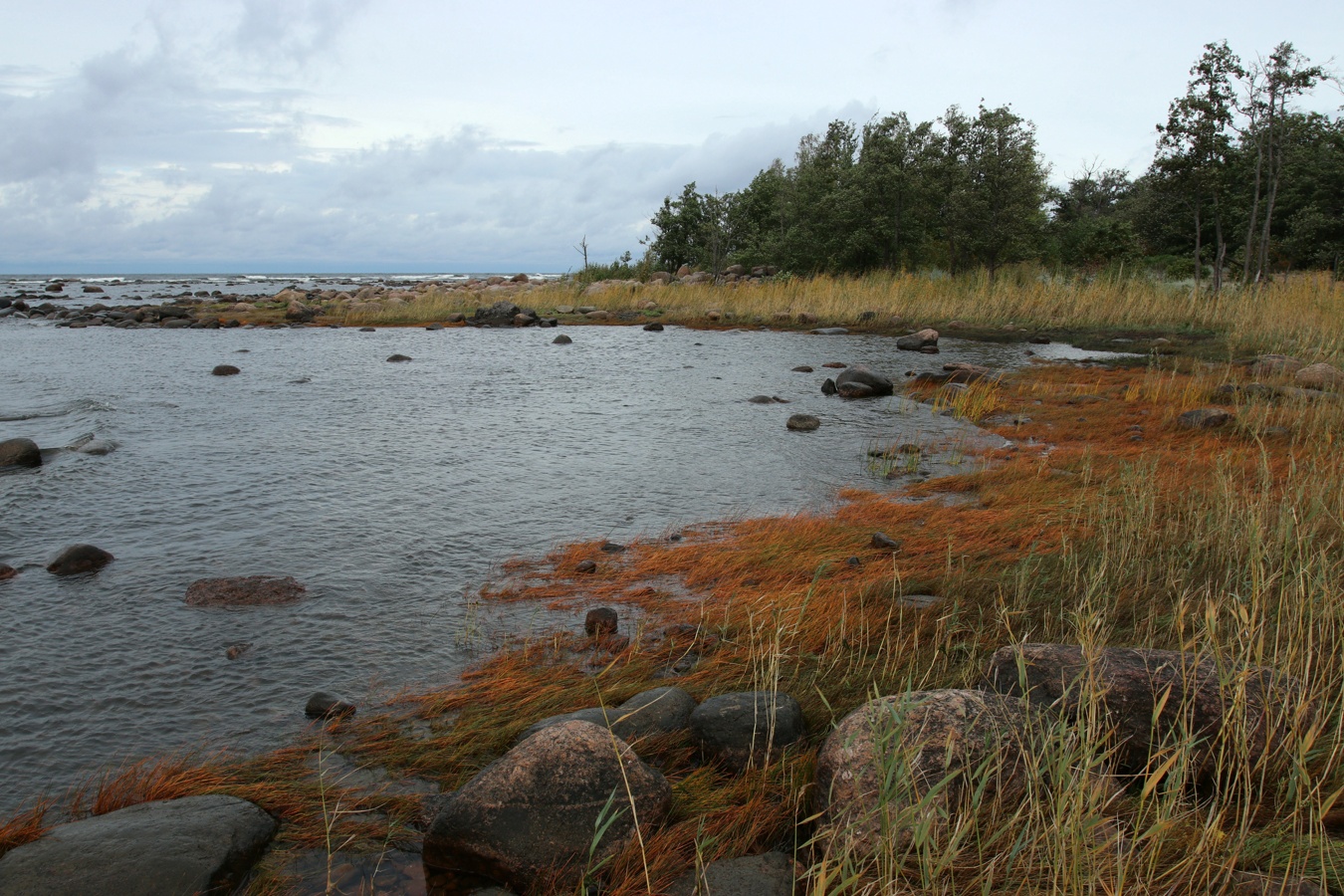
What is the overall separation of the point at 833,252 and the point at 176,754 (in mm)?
40905

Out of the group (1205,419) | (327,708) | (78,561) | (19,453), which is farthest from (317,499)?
(1205,419)

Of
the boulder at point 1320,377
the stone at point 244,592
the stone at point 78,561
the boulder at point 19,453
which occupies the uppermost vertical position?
the boulder at point 1320,377

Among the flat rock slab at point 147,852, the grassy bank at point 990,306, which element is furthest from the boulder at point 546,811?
the grassy bank at point 990,306

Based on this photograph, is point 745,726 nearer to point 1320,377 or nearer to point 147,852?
point 147,852

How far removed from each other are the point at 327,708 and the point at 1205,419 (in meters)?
11.6

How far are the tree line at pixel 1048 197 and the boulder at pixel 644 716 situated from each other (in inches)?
1052

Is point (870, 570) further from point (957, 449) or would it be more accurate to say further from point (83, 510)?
point (83, 510)

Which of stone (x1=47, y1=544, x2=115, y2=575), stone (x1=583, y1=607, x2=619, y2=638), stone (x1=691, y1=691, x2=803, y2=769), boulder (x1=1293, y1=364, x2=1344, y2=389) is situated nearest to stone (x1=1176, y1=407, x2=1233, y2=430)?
boulder (x1=1293, y1=364, x2=1344, y2=389)

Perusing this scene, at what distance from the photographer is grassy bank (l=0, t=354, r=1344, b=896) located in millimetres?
2859

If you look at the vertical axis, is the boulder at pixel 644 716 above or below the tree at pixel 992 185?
below

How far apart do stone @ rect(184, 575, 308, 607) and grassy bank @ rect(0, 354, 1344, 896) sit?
1.54m

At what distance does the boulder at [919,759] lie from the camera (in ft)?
9.85

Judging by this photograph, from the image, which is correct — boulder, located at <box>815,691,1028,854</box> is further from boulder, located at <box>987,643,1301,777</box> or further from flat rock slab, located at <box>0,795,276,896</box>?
flat rock slab, located at <box>0,795,276,896</box>

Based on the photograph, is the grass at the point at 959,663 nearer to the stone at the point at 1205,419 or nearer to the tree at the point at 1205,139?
the stone at the point at 1205,419
